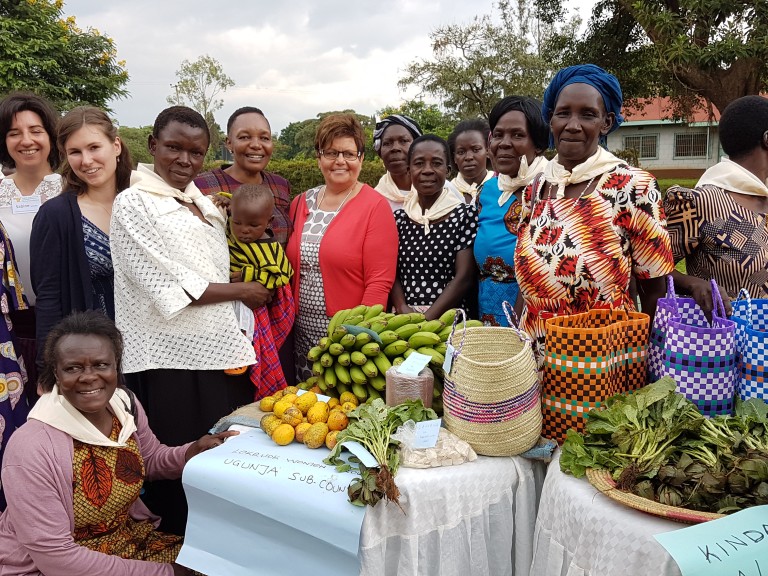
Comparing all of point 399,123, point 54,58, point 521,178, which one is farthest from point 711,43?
point 54,58

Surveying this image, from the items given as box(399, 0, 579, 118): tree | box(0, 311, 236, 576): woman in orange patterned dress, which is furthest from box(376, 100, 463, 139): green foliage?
box(0, 311, 236, 576): woman in orange patterned dress

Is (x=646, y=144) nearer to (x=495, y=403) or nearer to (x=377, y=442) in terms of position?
(x=495, y=403)

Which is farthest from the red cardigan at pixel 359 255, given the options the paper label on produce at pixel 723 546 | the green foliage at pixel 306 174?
the green foliage at pixel 306 174

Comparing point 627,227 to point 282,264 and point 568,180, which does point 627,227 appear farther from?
point 282,264

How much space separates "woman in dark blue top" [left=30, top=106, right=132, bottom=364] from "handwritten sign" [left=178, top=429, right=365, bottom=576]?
4.33 feet

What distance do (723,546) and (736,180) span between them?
6.40ft

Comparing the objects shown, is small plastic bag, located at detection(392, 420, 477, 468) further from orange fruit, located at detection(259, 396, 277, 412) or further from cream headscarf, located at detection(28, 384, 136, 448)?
cream headscarf, located at detection(28, 384, 136, 448)

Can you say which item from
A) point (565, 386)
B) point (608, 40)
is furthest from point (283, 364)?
point (608, 40)

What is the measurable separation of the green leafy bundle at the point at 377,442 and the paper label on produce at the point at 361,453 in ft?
0.06

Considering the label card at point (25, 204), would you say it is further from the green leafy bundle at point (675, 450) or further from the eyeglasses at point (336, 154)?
the green leafy bundle at point (675, 450)

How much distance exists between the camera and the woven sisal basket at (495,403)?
2082 mm

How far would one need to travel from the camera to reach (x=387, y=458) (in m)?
2.12

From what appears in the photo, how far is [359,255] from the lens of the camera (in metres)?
3.55

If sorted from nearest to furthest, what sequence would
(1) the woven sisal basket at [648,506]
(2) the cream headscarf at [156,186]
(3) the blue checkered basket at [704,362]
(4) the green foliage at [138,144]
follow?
(1) the woven sisal basket at [648,506] < (3) the blue checkered basket at [704,362] < (2) the cream headscarf at [156,186] < (4) the green foliage at [138,144]
